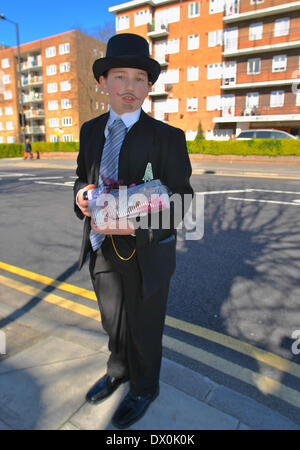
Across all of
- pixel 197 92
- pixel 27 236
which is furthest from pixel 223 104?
pixel 27 236

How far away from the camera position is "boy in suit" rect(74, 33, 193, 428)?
5.16 ft

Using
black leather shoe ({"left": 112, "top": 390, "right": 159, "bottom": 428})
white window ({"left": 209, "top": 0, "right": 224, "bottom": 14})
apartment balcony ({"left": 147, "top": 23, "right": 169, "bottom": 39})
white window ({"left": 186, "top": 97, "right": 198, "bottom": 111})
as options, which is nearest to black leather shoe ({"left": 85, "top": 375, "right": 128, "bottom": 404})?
black leather shoe ({"left": 112, "top": 390, "right": 159, "bottom": 428})

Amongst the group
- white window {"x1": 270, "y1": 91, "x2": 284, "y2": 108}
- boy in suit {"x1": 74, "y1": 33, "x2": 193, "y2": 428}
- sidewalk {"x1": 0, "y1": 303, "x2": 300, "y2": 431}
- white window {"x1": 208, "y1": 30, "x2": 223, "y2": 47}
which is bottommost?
sidewalk {"x1": 0, "y1": 303, "x2": 300, "y2": 431}

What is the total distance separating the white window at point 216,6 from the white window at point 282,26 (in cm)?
579

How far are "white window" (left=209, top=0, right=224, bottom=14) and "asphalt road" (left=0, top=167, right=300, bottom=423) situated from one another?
105 feet

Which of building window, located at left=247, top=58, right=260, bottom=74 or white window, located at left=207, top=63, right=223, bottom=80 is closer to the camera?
building window, located at left=247, top=58, right=260, bottom=74

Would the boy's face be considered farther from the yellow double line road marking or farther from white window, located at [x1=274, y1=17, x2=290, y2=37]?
white window, located at [x1=274, y1=17, x2=290, y2=37]

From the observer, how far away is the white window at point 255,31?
29.5m

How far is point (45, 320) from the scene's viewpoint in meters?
2.84

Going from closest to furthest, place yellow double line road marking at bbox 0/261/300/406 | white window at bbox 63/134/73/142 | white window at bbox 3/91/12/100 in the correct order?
yellow double line road marking at bbox 0/261/300/406 < white window at bbox 63/134/73/142 < white window at bbox 3/91/12/100

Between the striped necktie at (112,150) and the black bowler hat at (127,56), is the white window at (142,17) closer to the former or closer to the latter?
the black bowler hat at (127,56)

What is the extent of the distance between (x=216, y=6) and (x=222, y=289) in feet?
118

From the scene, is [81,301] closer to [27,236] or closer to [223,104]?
[27,236]

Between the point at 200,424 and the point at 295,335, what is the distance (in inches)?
54.2
